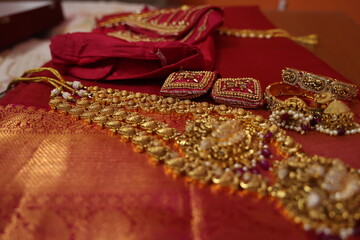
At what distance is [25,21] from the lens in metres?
1.40

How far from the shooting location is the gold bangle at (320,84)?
0.67 metres

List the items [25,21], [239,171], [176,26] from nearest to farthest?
[239,171]
[176,26]
[25,21]

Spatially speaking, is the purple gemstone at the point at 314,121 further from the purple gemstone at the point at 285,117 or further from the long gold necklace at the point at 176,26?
the long gold necklace at the point at 176,26

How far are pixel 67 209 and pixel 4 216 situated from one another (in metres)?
0.12

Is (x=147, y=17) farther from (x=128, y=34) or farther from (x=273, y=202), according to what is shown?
(x=273, y=202)

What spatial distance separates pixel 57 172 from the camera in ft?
1.81

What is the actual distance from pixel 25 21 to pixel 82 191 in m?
1.26

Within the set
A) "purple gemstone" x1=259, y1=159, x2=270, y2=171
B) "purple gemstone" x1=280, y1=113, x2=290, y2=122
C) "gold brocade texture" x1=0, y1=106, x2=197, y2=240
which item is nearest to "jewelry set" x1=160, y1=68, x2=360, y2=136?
"purple gemstone" x1=280, y1=113, x2=290, y2=122

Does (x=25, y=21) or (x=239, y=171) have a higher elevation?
(x=25, y=21)

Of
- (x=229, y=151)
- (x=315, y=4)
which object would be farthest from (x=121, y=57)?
(x=315, y=4)

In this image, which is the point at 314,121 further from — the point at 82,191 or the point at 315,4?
the point at 315,4

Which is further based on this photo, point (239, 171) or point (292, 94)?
point (292, 94)

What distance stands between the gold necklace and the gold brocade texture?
0.19 ft

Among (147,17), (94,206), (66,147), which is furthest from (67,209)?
(147,17)
